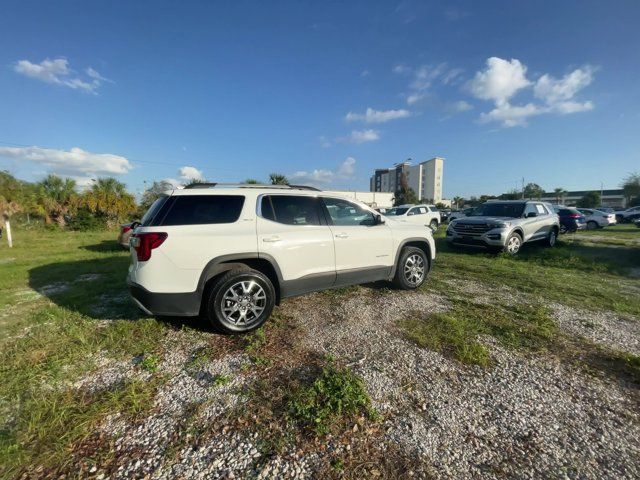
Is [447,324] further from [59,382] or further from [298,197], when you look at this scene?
[59,382]

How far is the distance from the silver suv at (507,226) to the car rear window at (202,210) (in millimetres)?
7889

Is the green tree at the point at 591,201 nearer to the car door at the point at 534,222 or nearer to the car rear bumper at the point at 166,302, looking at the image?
the car door at the point at 534,222

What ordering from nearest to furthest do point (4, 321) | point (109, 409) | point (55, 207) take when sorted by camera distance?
point (109, 409) → point (4, 321) → point (55, 207)

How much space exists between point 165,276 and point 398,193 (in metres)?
60.7

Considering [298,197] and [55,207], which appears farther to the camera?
[55,207]

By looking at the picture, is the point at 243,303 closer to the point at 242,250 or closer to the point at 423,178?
the point at 242,250

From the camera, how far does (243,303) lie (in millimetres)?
3588

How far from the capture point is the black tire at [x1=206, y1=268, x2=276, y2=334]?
344 centimetres

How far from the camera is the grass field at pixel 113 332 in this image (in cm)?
217

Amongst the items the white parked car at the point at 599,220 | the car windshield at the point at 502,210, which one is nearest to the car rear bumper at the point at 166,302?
the car windshield at the point at 502,210

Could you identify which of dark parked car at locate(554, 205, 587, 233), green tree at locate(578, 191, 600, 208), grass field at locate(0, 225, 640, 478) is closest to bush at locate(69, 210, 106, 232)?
grass field at locate(0, 225, 640, 478)

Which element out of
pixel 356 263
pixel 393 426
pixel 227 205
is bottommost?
pixel 393 426

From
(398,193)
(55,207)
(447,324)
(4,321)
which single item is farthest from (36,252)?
(398,193)

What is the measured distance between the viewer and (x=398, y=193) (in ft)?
199
